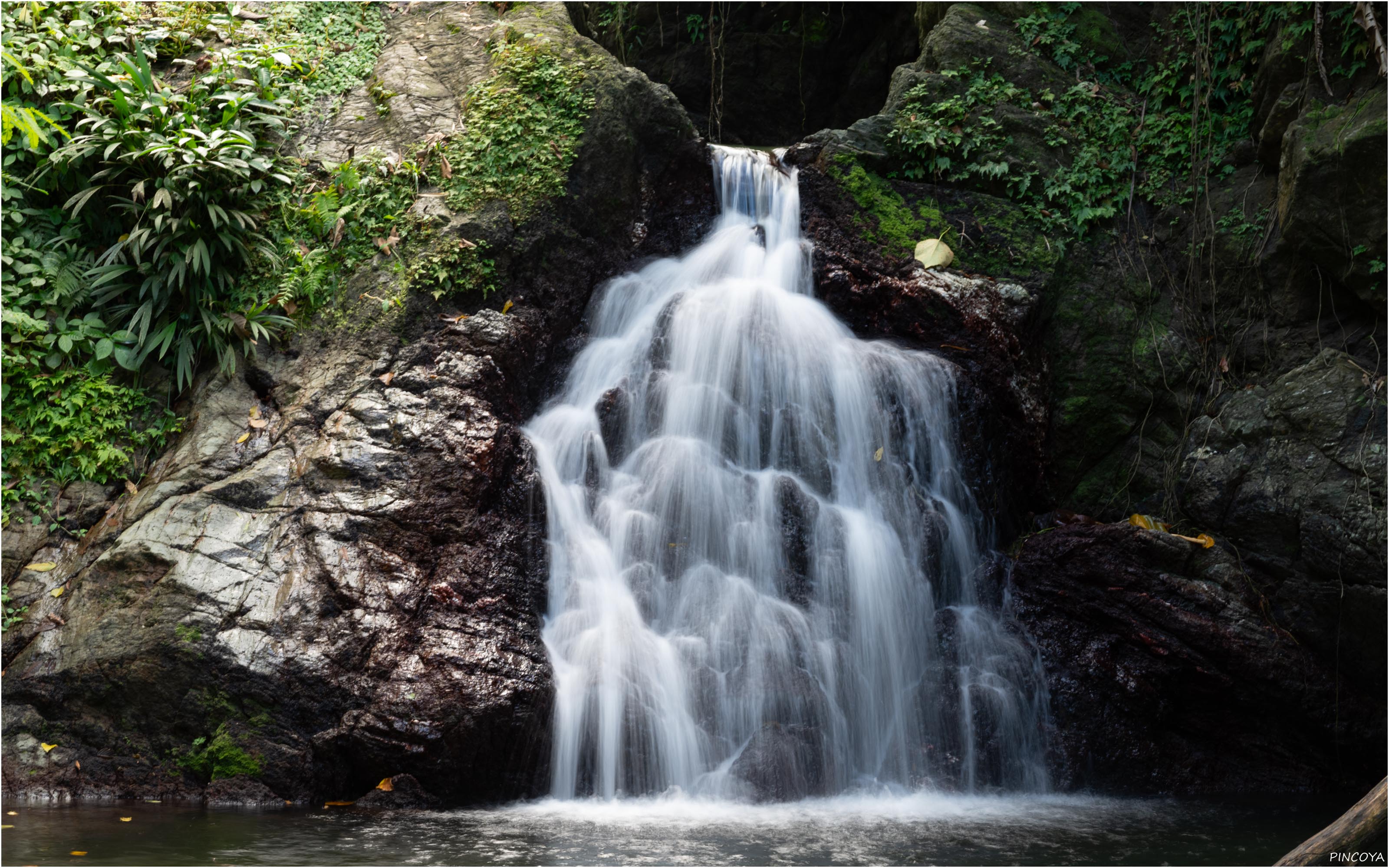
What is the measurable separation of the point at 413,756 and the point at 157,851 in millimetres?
1455

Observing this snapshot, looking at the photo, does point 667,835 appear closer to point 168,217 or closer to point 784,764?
point 784,764

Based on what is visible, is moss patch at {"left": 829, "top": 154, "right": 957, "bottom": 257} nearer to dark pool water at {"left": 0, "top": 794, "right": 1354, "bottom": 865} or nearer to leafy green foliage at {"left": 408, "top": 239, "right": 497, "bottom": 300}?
leafy green foliage at {"left": 408, "top": 239, "right": 497, "bottom": 300}

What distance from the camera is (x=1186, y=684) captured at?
21.7ft

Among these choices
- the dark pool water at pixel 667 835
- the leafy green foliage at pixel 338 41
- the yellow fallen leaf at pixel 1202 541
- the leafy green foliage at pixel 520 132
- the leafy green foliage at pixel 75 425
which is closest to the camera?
the dark pool water at pixel 667 835

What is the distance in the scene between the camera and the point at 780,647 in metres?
6.18

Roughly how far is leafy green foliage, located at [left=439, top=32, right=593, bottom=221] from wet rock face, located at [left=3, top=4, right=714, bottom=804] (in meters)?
1.11

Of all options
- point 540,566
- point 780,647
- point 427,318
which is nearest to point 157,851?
point 540,566

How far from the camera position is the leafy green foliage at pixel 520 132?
777cm

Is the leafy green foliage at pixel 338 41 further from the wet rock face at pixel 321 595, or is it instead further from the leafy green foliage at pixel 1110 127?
the leafy green foliage at pixel 1110 127

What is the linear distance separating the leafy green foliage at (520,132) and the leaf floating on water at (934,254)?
3172 mm

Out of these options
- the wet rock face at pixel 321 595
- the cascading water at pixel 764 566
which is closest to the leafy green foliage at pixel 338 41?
the wet rock face at pixel 321 595

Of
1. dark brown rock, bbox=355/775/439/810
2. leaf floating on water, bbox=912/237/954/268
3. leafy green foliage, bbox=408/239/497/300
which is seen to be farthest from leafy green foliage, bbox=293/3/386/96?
dark brown rock, bbox=355/775/439/810

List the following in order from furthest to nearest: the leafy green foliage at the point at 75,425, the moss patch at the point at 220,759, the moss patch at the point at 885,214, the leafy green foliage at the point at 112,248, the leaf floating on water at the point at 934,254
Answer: the moss patch at the point at 885,214 → the leaf floating on water at the point at 934,254 → the leafy green foliage at the point at 112,248 → the leafy green foliage at the point at 75,425 → the moss patch at the point at 220,759

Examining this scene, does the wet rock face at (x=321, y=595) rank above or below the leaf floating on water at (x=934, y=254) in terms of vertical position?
below
